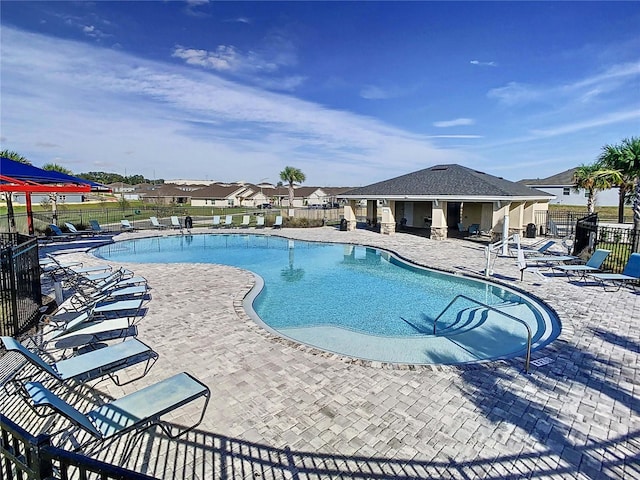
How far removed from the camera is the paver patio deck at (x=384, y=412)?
3682 mm

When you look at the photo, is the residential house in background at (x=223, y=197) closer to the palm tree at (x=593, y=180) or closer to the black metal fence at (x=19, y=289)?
the palm tree at (x=593, y=180)

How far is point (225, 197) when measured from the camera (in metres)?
69.4

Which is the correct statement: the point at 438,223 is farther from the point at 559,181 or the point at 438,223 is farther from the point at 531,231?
the point at 559,181

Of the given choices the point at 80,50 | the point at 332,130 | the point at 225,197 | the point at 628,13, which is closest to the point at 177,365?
the point at 80,50

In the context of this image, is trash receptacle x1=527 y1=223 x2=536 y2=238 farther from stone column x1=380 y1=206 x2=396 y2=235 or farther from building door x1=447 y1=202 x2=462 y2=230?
stone column x1=380 y1=206 x2=396 y2=235

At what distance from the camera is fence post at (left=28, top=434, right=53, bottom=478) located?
171 cm

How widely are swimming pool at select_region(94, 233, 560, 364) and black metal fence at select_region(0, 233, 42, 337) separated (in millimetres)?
4572

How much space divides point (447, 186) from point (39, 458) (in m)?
23.8

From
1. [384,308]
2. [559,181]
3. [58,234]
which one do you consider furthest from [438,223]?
[559,181]

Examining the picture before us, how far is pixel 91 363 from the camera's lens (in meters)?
5.16

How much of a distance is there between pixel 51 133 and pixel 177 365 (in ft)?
67.3

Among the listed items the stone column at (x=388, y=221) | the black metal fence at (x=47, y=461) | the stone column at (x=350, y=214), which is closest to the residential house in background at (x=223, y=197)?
the stone column at (x=350, y=214)

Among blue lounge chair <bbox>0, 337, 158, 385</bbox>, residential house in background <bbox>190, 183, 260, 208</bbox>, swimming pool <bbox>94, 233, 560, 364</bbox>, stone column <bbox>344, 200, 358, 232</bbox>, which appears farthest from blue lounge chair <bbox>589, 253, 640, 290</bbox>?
residential house in background <bbox>190, 183, 260, 208</bbox>

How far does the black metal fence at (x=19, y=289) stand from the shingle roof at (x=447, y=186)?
66.1 feet
